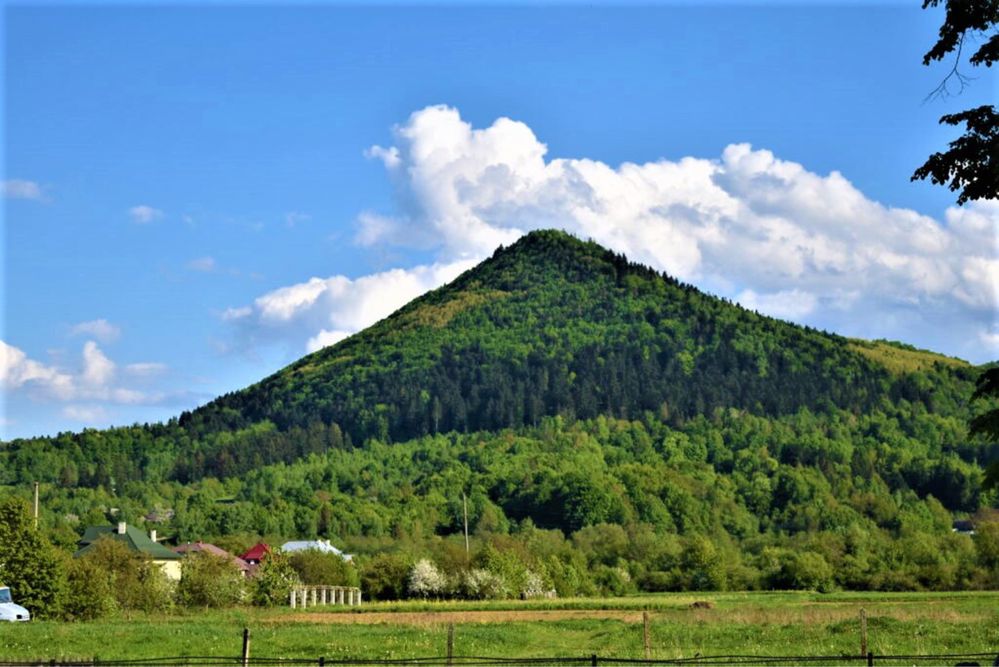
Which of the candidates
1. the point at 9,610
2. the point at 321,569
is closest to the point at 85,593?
the point at 9,610

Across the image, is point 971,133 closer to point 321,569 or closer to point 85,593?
point 85,593

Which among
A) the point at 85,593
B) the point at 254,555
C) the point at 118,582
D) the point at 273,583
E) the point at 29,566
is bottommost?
the point at 85,593

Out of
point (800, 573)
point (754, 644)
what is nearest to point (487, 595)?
point (800, 573)

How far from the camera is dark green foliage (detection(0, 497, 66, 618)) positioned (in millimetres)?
63719

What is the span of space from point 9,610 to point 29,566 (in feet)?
20.9

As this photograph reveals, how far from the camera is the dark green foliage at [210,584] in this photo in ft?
274

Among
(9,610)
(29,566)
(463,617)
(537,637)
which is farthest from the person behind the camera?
(463,617)

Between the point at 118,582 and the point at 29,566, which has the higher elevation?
the point at 29,566

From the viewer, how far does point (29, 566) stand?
64.3 meters

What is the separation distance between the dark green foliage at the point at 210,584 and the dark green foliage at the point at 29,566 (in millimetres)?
18445

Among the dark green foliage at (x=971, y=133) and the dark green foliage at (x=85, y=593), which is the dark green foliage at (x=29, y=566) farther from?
the dark green foliage at (x=971, y=133)

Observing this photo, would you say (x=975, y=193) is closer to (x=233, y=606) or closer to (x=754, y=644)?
(x=754, y=644)

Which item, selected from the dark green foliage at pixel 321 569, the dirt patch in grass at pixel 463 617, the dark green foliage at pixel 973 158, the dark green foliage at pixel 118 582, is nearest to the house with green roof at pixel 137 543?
the dark green foliage at pixel 321 569

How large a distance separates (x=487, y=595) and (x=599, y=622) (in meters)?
39.5
